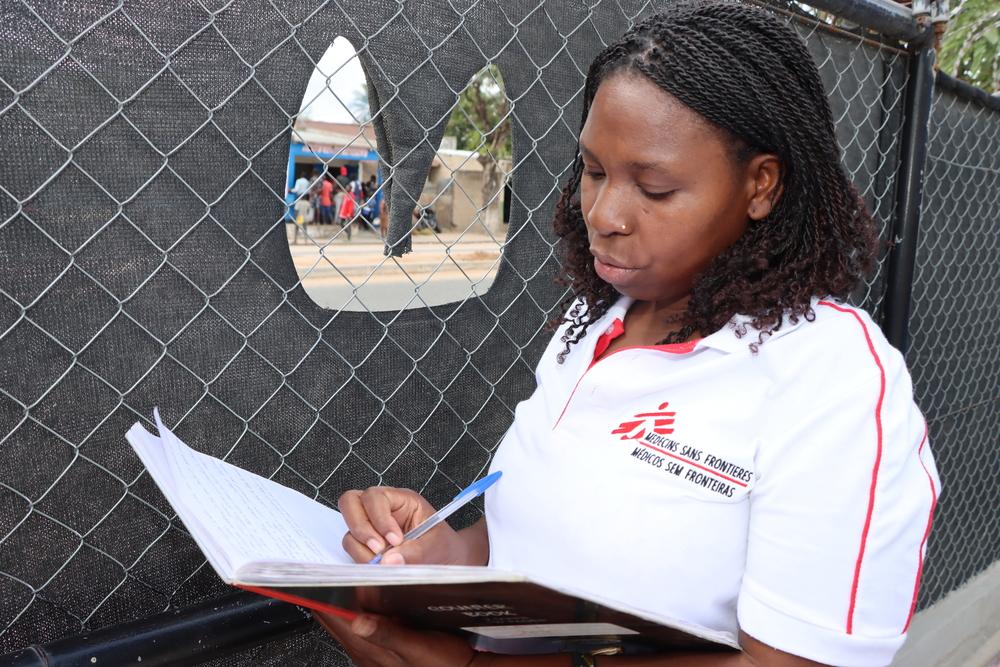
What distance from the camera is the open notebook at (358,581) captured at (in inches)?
31.0

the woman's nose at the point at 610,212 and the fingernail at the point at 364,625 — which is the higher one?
the woman's nose at the point at 610,212

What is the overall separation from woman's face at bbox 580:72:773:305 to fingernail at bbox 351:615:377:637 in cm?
54

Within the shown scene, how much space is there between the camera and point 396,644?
107 cm

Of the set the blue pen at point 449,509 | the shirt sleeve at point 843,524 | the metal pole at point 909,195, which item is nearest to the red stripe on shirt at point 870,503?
the shirt sleeve at point 843,524

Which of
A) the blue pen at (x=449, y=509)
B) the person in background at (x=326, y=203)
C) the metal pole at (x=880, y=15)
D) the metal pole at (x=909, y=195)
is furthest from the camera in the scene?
the person in background at (x=326, y=203)

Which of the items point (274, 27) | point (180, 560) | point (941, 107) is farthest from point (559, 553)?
point (941, 107)

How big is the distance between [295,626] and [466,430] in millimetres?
525

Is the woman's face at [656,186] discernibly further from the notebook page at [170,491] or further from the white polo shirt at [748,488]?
the notebook page at [170,491]

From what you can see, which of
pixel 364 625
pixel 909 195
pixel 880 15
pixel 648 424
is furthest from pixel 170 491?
pixel 909 195

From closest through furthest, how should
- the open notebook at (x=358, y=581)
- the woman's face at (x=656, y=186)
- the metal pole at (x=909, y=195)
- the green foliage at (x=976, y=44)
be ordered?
the open notebook at (x=358, y=581)
the woman's face at (x=656, y=186)
the metal pole at (x=909, y=195)
the green foliage at (x=976, y=44)

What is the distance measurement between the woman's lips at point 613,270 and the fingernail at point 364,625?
54 cm

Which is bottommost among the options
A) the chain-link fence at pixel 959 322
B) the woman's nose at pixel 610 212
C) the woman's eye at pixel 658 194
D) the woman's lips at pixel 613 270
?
the chain-link fence at pixel 959 322

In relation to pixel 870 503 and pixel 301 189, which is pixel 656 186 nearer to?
pixel 870 503

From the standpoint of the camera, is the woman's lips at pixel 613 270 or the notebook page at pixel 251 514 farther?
the woman's lips at pixel 613 270
